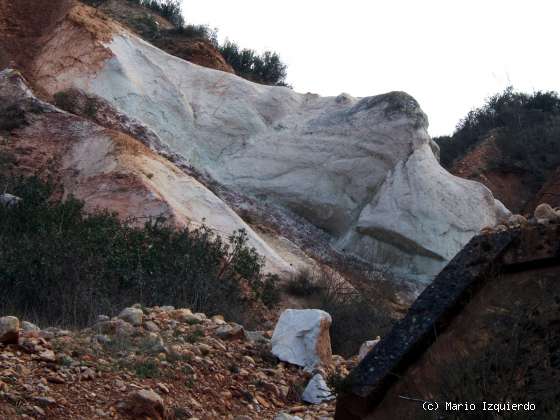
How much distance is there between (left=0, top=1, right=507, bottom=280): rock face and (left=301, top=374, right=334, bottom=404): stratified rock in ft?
34.2

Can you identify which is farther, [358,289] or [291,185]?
[291,185]

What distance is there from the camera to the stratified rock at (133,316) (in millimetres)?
6504

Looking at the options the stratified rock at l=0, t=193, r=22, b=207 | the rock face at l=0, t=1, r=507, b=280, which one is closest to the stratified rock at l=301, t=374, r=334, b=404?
the stratified rock at l=0, t=193, r=22, b=207

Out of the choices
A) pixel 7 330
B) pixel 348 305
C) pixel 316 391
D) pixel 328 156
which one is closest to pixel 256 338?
pixel 316 391

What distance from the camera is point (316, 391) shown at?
6.06 m

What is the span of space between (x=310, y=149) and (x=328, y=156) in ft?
1.44

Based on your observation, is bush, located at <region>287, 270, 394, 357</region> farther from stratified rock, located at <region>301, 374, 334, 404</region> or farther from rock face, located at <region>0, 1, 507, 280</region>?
stratified rock, located at <region>301, 374, 334, 404</region>

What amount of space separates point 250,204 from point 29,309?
9.75 metres

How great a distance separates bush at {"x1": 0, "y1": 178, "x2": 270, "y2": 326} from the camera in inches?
306

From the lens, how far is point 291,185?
17.8 m

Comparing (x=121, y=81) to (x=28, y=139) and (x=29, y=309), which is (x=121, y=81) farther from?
(x=29, y=309)

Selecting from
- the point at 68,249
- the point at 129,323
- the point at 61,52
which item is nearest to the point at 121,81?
the point at 61,52

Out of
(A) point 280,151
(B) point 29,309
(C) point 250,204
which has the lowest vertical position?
(B) point 29,309

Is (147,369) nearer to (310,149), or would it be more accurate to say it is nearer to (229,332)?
(229,332)
